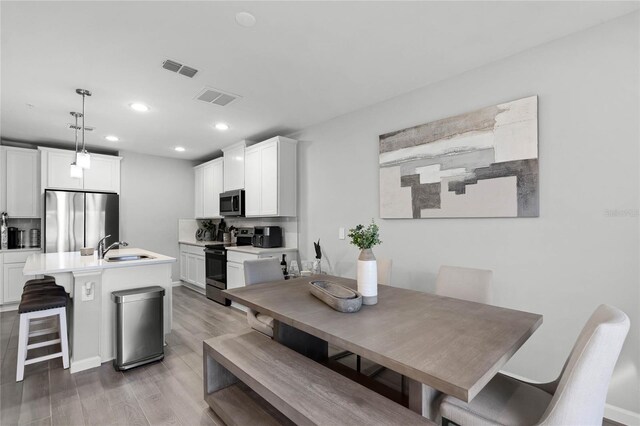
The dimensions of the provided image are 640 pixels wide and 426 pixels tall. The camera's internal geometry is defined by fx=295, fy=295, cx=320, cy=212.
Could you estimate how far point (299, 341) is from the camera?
2.25m

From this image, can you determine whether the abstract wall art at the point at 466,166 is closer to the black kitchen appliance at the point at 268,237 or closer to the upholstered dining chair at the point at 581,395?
the upholstered dining chair at the point at 581,395

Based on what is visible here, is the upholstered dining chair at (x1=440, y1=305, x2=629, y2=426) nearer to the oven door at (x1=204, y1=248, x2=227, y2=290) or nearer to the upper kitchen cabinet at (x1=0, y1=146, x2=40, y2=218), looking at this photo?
the oven door at (x1=204, y1=248, x2=227, y2=290)

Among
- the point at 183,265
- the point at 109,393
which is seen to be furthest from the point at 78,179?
the point at 109,393

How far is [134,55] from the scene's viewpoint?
2301 mm

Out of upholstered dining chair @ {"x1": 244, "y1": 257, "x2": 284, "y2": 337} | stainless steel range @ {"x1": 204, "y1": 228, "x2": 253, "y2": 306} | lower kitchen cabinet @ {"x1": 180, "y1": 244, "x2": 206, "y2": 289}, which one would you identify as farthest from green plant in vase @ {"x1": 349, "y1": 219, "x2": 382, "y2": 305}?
lower kitchen cabinet @ {"x1": 180, "y1": 244, "x2": 206, "y2": 289}

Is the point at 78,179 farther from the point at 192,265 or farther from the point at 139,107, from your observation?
the point at 139,107

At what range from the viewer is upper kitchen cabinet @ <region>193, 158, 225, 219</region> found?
18.0 feet

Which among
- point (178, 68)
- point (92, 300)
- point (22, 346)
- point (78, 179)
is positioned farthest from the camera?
point (78, 179)

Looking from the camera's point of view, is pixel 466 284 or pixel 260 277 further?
pixel 260 277

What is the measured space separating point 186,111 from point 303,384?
324 cm

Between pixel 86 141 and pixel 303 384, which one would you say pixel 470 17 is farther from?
pixel 86 141

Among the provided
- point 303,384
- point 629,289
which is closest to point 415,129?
point 629,289

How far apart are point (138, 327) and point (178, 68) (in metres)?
2.31

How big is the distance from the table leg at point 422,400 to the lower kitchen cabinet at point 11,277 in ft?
18.1
